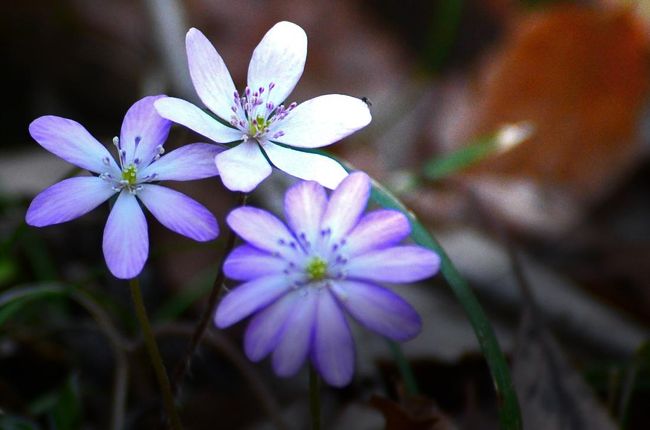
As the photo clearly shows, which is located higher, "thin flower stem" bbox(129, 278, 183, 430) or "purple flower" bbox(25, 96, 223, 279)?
"purple flower" bbox(25, 96, 223, 279)

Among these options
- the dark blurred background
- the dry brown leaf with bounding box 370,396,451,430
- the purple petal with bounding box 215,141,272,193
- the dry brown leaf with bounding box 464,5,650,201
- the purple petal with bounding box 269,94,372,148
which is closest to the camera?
the purple petal with bounding box 215,141,272,193

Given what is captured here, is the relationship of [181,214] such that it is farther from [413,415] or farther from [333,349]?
[413,415]

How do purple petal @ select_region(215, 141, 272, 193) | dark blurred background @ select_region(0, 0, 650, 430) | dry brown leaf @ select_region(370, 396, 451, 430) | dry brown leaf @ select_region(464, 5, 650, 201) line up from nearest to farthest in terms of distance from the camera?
purple petal @ select_region(215, 141, 272, 193) → dry brown leaf @ select_region(370, 396, 451, 430) → dark blurred background @ select_region(0, 0, 650, 430) → dry brown leaf @ select_region(464, 5, 650, 201)

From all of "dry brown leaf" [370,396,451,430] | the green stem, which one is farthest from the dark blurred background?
the green stem

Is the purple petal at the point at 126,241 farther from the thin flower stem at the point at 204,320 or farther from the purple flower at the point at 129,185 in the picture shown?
the thin flower stem at the point at 204,320

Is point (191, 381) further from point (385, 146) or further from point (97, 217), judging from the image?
point (385, 146)

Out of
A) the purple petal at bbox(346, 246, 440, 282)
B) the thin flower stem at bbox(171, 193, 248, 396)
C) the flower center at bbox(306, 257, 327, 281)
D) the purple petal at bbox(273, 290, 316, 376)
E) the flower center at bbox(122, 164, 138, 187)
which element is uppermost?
the flower center at bbox(122, 164, 138, 187)

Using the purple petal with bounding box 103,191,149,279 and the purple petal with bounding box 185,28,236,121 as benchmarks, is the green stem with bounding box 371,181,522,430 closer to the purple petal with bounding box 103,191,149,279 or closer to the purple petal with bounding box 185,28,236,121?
the purple petal with bounding box 185,28,236,121
